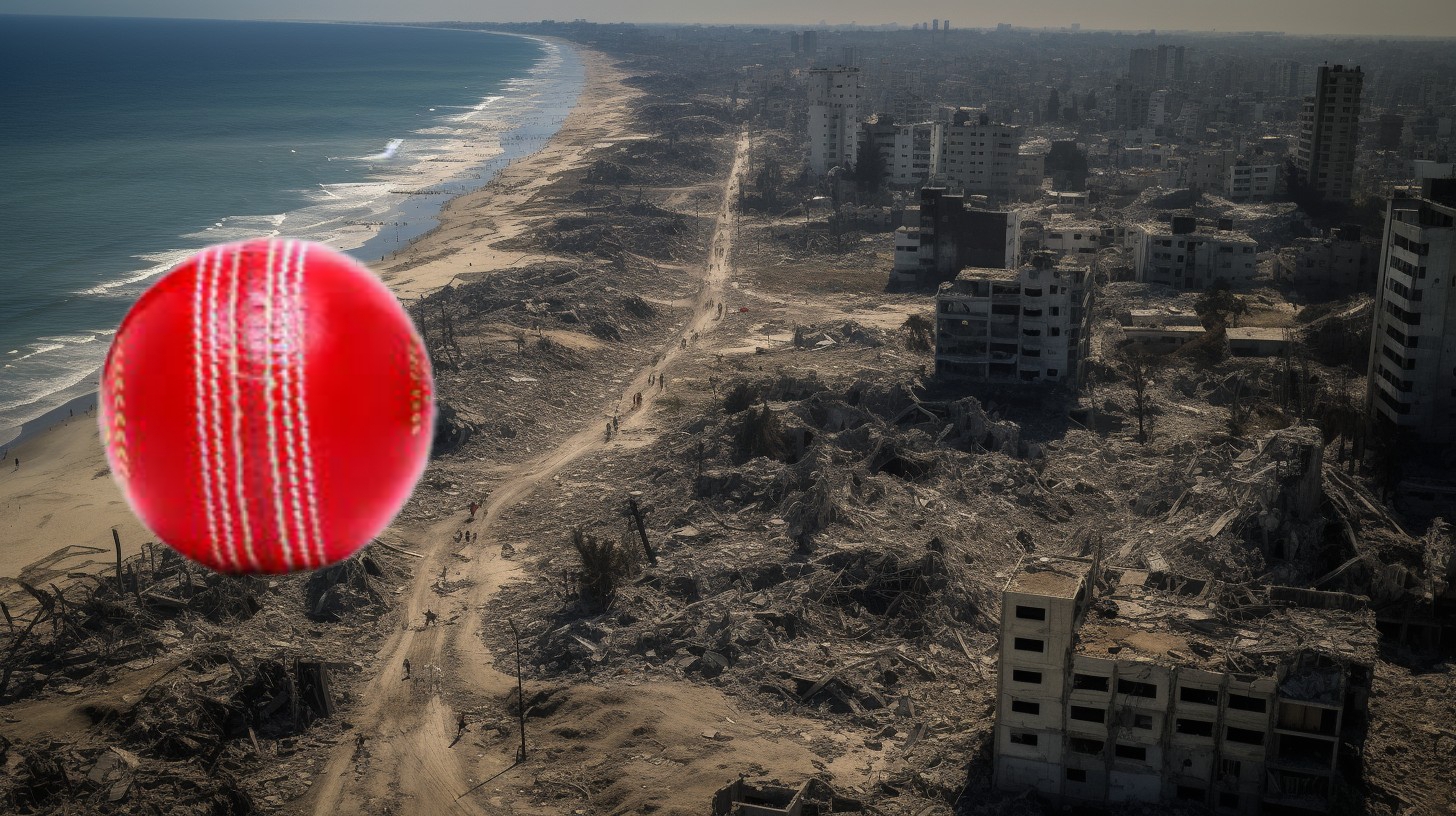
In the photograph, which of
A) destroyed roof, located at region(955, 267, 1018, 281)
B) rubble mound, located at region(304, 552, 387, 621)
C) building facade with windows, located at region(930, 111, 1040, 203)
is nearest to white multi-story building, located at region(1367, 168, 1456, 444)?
destroyed roof, located at region(955, 267, 1018, 281)

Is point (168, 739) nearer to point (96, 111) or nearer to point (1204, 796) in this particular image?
point (1204, 796)

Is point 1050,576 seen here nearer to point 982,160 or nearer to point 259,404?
point 259,404

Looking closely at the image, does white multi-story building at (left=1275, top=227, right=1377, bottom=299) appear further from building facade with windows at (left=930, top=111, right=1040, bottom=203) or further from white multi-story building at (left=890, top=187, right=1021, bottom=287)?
building facade with windows at (left=930, top=111, right=1040, bottom=203)

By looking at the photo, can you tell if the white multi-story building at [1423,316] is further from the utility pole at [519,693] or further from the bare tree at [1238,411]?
the utility pole at [519,693]

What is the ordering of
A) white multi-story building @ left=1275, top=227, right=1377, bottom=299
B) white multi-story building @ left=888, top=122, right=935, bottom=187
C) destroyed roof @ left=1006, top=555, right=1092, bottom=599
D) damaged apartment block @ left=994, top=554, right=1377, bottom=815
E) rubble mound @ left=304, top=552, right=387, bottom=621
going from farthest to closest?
white multi-story building @ left=888, top=122, right=935, bottom=187 < white multi-story building @ left=1275, top=227, right=1377, bottom=299 < rubble mound @ left=304, top=552, right=387, bottom=621 < destroyed roof @ left=1006, top=555, right=1092, bottom=599 < damaged apartment block @ left=994, top=554, right=1377, bottom=815

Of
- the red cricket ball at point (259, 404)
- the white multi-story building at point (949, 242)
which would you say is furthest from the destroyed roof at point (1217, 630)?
the white multi-story building at point (949, 242)

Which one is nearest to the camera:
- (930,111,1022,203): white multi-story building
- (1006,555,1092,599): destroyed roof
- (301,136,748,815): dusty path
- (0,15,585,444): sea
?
(1006,555,1092,599): destroyed roof
